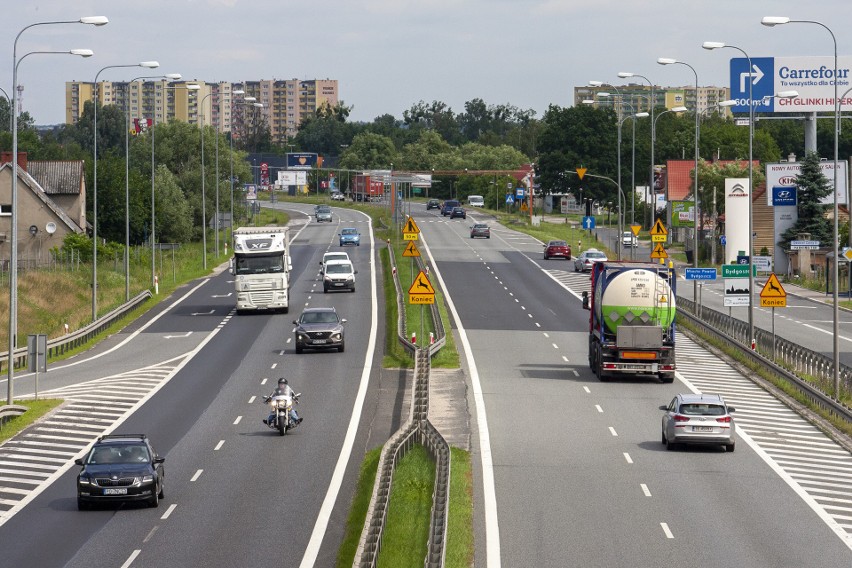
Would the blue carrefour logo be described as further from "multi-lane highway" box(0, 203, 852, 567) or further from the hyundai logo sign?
"multi-lane highway" box(0, 203, 852, 567)

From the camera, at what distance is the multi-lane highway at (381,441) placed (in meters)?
23.2

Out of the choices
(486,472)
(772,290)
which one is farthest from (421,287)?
(486,472)

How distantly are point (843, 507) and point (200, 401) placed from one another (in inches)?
800

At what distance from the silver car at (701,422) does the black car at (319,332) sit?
20725mm

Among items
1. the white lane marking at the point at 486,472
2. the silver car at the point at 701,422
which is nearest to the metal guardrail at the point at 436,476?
the white lane marking at the point at 486,472

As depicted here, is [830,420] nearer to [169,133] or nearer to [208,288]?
[208,288]

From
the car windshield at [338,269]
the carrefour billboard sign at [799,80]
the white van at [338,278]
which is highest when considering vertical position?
the carrefour billboard sign at [799,80]

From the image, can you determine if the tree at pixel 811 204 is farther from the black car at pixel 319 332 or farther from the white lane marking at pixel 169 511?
the white lane marking at pixel 169 511

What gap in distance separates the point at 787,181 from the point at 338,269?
38799 millimetres

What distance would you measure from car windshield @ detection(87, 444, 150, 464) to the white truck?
113ft

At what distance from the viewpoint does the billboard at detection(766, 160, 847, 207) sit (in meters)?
97.1

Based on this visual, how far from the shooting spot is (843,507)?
87.8ft

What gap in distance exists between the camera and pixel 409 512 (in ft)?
83.4

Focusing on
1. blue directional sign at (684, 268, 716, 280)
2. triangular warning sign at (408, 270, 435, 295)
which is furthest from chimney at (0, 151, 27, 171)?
triangular warning sign at (408, 270, 435, 295)
